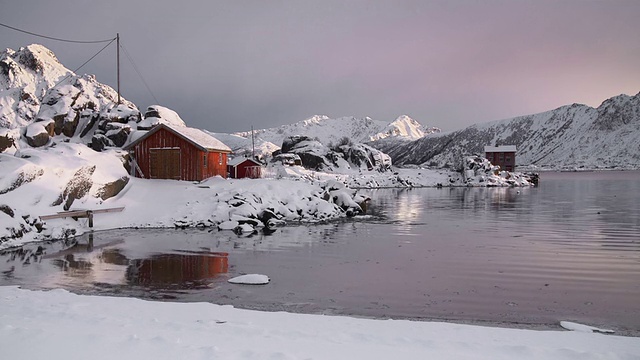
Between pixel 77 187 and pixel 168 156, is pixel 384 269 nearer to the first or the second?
pixel 77 187

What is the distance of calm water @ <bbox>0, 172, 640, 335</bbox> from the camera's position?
11359 mm

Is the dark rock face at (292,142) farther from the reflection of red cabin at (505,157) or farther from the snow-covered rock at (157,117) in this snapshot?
the reflection of red cabin at (505,157)

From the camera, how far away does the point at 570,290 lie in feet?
42.2

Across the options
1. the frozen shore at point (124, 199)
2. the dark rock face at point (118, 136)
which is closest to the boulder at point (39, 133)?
the dark rock face at point (118, 136)

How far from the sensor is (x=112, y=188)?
30.7 metres

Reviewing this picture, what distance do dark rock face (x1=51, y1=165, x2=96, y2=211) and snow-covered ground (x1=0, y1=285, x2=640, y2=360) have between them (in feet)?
60.9

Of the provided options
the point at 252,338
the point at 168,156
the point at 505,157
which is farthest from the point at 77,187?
the point at 505,157

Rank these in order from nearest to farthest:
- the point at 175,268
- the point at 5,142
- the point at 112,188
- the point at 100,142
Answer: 1. the point at 175,268
2. the point at 112,188
3. the point at 5,142
4. the point at 100,142

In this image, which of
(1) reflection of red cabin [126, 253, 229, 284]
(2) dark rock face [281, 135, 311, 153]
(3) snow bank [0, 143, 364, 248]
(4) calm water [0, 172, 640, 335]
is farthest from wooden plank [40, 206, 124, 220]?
(2) dark rock face [281, 135, 311, 153]

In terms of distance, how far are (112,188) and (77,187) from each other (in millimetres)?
2968

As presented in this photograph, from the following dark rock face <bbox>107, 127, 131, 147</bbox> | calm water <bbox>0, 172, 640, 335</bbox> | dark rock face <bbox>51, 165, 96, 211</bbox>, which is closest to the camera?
calm water <bbox>0, 172, 640, 335</bbox>

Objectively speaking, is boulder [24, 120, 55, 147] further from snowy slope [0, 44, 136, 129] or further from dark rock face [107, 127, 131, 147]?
snowy slope [0, 44, 136, 129]

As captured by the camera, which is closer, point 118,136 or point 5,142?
point 5,142

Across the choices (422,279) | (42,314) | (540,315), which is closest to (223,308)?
(42,314)
